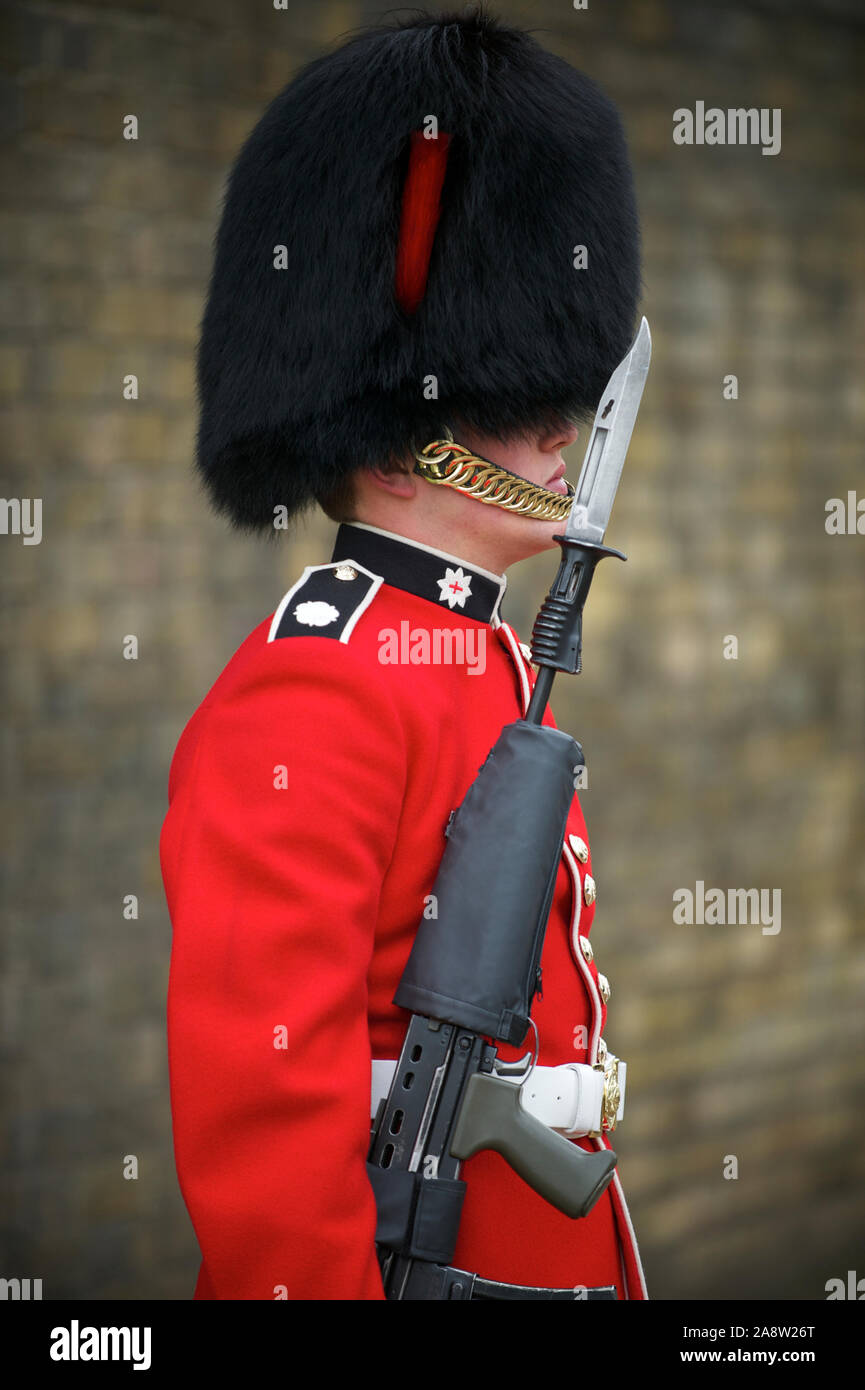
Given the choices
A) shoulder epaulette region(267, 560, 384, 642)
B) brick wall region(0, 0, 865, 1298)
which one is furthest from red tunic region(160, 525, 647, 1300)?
brick wall region(0, 0, 865, 1298)

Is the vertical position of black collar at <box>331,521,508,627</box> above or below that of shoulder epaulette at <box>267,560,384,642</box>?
above

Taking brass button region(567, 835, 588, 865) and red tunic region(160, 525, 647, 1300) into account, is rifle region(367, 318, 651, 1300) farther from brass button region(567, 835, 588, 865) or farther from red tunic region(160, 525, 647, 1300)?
brass button region(567, 835, 588, 865)

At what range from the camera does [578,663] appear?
4.22 ft

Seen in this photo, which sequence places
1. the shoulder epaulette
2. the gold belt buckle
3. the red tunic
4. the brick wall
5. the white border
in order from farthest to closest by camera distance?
the brick wall < the white border < the gold belt buckle < the shoulder epaulette < the red tunic

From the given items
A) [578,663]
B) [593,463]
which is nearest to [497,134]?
[593,463]

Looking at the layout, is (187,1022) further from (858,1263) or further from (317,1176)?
(858,1263)

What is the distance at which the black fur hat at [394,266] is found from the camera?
1.29 metres

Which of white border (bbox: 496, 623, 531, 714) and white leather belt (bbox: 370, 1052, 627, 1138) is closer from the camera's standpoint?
white leather belt (bbox: 370, 1052, 627, 1138)

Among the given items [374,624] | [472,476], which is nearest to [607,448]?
[472,476]

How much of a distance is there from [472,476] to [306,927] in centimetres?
46

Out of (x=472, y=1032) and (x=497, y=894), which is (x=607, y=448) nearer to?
(x=497, y=894)

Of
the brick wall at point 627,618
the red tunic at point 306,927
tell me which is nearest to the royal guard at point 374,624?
the red tunic at point 306,927

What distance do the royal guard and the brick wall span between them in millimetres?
992

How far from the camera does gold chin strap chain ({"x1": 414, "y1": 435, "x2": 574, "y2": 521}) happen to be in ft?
4.16
